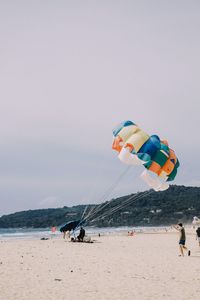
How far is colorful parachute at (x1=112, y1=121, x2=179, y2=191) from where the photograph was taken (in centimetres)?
2002

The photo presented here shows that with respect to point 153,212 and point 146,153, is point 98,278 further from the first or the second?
point 153,212

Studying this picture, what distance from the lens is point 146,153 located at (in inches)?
788

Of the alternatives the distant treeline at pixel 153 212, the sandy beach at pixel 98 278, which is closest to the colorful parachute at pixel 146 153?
the sandy beach at pixel 98 278

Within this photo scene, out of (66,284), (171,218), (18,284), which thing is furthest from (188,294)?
(171,218)

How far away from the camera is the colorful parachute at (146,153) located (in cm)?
2002

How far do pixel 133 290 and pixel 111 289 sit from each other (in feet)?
1.98

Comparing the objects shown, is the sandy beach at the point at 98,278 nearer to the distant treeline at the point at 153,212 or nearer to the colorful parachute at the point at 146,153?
the colorful parachute at the point at 146,153

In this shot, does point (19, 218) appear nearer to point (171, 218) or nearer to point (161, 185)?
point (171, 218)

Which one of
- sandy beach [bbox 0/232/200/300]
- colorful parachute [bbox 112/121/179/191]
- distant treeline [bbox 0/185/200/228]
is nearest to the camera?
sandy beach [bbox 0/232/200/300]

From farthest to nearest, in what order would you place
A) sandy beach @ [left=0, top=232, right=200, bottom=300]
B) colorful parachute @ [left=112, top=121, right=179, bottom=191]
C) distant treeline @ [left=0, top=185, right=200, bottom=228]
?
distant treeline @ [left=0, top=185, right=200, bottom=228] < colorful parachute @ [left=112, top=121, right=179, bottom=191] < sandy beach @ [left=0, top=232, right=200, bottom=300]

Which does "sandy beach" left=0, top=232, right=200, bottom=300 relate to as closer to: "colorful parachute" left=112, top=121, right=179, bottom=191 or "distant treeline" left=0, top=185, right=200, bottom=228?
"colorful parachute" left=112, top=121, right=179, bottom=191

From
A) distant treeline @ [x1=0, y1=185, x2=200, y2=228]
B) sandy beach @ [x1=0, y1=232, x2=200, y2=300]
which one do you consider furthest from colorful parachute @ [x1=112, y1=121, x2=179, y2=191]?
distant treeline @ [x1=0, y1=185, x2=200, y2=228]

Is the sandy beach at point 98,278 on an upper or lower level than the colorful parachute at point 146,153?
lower

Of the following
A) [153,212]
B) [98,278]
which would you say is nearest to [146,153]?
[98,278]
